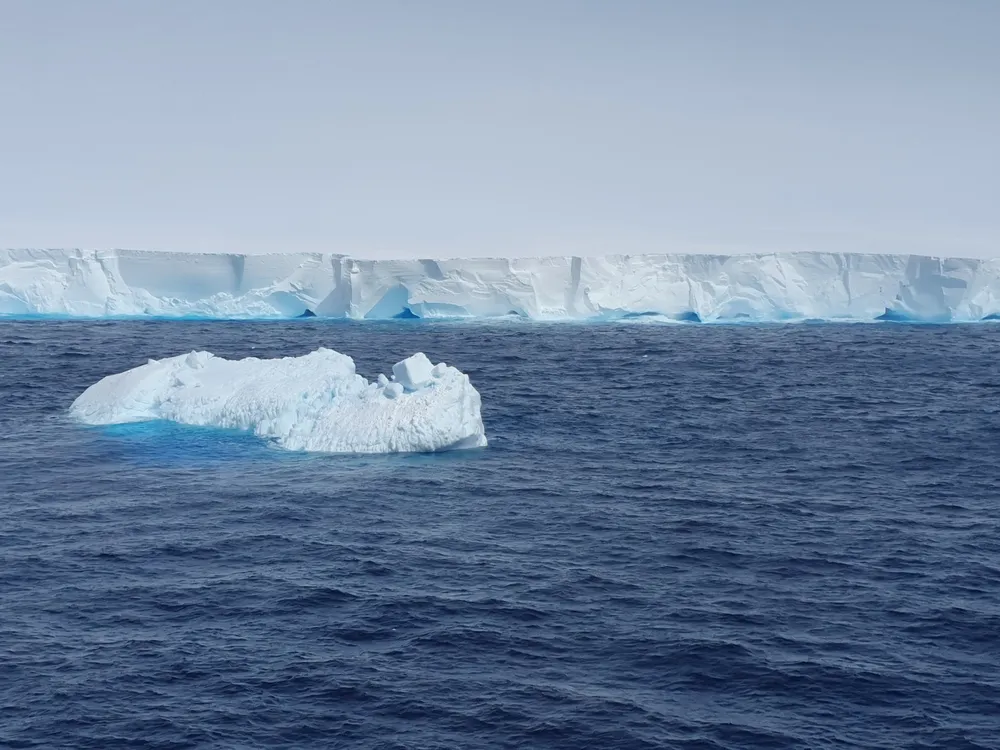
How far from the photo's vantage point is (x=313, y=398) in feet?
77.2

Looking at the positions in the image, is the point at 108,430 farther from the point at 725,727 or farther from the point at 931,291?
the point at 931,291

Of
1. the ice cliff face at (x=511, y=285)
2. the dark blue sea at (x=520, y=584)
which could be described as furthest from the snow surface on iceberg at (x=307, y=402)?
the ice cliff face at (x=511, y=285)

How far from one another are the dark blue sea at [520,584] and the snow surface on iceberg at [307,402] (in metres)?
0.68

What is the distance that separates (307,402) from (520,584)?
10360 millimetres

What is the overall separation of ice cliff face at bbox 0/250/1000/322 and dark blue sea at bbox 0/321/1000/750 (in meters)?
20.0

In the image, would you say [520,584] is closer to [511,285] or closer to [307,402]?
[307,402]

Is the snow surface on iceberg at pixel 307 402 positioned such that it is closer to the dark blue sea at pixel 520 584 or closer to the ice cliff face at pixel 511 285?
the dark blue sea at pixel 520 584

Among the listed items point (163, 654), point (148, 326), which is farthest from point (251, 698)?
point (148, 326)

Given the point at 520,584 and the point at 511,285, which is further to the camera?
the point at 511,285

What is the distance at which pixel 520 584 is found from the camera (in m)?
14.4

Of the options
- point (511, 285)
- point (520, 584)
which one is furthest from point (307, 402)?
point (511, 285)

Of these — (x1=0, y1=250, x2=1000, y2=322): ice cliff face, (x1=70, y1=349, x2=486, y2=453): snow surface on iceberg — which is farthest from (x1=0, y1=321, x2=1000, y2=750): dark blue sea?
(x1=0, y1=250, x2=1000, y2=322): ice cliff face

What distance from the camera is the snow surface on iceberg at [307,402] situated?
2219 centimetres

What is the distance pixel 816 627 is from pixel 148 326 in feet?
125
